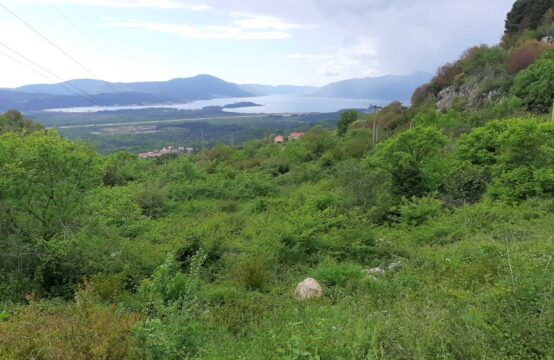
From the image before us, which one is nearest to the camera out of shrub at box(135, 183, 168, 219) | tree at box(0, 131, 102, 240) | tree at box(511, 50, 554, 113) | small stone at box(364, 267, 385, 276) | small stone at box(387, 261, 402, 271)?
small stone at box(364, 267, 385, 276)

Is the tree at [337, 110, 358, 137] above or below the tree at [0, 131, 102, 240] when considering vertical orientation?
below

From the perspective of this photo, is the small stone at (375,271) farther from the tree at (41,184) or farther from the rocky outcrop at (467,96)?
the rocky outcrop at (467,96)

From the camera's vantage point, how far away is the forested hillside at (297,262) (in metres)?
3.91

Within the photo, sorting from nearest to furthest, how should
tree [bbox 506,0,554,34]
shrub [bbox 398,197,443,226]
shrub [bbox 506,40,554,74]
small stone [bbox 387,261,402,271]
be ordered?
small stone [bbox 387,261,402,271]
shrub [bbox 398,197,443,226]
shrub [bbox 506,40,554,74]
tree [bbox 506,0,554,34]

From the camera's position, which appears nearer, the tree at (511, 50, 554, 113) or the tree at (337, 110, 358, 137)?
the tree at (511, 50, 554, 113)

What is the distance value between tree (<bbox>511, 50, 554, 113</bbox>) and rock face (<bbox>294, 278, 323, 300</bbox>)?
954 inches

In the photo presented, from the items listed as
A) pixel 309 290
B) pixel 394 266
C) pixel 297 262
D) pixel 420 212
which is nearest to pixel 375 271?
pixel 394 266

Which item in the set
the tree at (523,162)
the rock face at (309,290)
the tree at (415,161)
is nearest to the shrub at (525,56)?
the tree at (523,162)

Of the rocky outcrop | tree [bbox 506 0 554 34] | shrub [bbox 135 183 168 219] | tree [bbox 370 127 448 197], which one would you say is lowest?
shrub [bbox 135 183 168 219]

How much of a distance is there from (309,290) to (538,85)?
25678mm

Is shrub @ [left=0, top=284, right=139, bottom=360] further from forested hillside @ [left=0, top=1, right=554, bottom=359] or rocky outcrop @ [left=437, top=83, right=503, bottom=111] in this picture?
rocky outcrop @ [left=437, top=83, right=503, bottom=111]

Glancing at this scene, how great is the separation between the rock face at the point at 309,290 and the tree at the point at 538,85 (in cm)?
2424

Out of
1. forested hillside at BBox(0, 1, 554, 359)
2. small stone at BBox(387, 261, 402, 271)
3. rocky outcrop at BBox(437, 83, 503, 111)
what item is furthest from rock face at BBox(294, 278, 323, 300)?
rocky outcrop at BBox(437, 83, 503, 111)

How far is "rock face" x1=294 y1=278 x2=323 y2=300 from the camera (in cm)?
637
